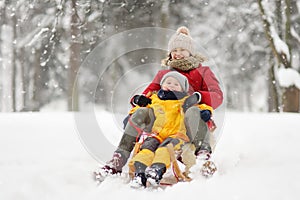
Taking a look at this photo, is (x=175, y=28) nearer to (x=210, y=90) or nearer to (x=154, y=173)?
(x=210, y=90)

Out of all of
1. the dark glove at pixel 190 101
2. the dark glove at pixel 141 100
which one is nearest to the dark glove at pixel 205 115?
the dark glove at pixel 190 101

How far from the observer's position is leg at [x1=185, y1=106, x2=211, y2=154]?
11.7ft

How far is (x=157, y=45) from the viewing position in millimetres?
12234

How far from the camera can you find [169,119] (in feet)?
12.1

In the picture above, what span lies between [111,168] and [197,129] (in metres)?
0.81

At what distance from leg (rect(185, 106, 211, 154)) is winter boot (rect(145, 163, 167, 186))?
497 mm

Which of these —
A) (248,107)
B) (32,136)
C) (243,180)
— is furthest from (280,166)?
(248,107)

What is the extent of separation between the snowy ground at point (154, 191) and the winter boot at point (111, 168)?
3.0 inches

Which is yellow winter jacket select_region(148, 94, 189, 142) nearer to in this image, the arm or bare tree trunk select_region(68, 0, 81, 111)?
the arm

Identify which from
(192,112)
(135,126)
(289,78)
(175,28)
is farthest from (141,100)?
(175,28)

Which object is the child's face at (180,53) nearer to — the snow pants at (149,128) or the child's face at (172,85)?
the child's face at (172,85)

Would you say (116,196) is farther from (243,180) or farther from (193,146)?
(193,146)

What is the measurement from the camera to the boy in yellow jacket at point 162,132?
322cm

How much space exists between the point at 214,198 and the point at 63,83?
62.5ft
